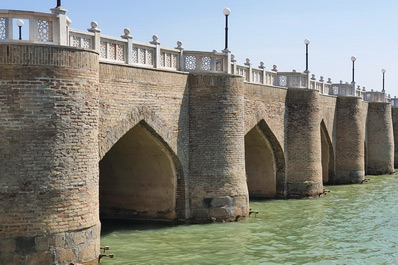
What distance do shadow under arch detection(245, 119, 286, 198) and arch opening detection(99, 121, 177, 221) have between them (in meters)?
6.82

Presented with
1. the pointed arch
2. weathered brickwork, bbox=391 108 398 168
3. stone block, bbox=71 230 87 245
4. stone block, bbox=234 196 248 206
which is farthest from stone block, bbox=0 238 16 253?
weathered brickwork, bbox=391 108 398 168

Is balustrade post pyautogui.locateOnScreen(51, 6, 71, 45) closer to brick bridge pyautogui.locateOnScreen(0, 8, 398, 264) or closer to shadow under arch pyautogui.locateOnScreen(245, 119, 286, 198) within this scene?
brick bridge pyautogui.locateOnScreen(0, 8, 398, 264)

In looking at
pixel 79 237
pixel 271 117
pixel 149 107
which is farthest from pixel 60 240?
pixel 271 117

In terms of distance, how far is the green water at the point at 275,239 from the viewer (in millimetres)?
14398

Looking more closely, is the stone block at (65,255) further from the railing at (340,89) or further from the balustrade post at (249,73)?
the railing at (340,89)

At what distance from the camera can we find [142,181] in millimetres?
18844

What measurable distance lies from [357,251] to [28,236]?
8175 mm

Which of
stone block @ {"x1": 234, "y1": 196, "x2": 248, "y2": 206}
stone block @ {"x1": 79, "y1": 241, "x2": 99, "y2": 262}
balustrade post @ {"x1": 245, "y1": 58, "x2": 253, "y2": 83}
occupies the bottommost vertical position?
stone block @ {"x1": 79, "y1": 241, "x2": 99, "y2": 262}

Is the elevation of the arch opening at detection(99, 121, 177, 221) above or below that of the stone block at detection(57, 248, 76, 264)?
above

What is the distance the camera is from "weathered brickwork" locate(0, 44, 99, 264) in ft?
38.8

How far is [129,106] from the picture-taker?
621 inches

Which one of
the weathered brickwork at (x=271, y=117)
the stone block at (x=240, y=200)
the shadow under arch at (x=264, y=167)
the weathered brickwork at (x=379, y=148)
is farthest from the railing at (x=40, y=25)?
the weathered brickwork at (x=379, y=148)

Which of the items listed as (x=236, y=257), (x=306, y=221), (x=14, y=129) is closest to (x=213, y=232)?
(x=236, y=257)

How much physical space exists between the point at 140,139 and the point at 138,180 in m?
1.66
